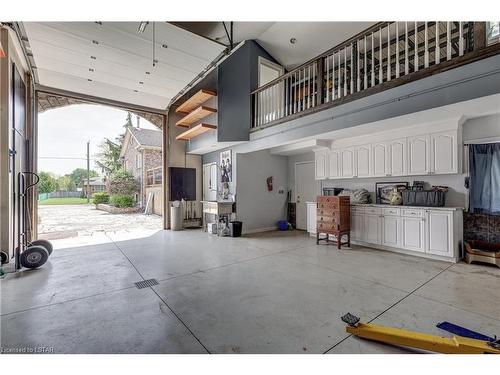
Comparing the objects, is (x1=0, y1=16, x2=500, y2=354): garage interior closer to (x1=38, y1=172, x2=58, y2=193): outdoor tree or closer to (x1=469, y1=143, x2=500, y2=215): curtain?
(x1=469, y1=143, x2=500, y2=215): curtain

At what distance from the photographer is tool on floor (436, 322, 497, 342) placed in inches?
75.7

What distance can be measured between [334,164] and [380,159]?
1.11 metres

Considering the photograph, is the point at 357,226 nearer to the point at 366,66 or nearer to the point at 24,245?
the point at 366,66

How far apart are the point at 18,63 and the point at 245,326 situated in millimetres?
6309

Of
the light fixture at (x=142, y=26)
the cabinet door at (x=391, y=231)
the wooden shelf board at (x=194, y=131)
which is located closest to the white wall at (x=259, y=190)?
the wooden shelf board at (x=194, y=131)

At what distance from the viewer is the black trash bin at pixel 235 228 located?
21.1ft

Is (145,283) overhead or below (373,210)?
below

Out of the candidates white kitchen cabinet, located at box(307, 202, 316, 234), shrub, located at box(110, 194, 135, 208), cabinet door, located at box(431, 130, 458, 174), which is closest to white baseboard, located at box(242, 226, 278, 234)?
white kitchen cabinet, located at box(307, 202, 316, 234)

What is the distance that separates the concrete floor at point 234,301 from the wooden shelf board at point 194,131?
3570mm

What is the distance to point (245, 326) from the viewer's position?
7.02 feet

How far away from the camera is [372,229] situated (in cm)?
507

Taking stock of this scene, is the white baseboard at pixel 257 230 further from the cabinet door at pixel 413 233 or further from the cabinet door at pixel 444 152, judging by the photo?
the cabinet door at pixel 444 152

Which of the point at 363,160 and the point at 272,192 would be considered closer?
the point at 363,160

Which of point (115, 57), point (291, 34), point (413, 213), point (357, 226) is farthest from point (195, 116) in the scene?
point (413, 213)
